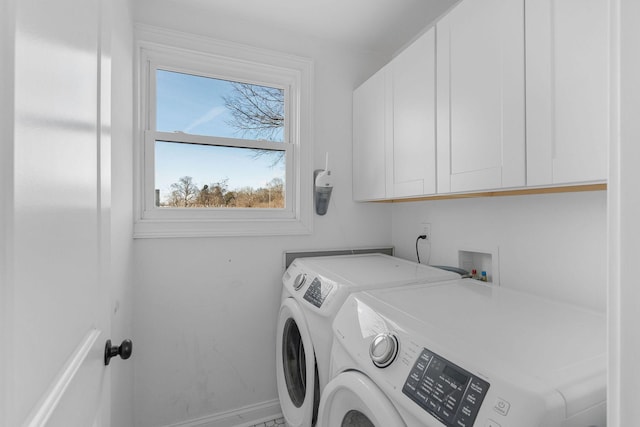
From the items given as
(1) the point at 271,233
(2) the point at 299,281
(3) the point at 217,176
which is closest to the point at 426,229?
(2) the point at 299,281

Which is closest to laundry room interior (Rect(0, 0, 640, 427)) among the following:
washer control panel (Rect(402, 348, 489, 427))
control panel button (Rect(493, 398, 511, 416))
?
washer control panel (Rect(402, 348, 489, 427))

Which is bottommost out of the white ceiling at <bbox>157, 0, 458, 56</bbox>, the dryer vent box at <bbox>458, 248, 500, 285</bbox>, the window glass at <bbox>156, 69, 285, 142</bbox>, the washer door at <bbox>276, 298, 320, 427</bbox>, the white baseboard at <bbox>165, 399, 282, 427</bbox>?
the white baseboard at <bbox>165, 399, 282, 427</bbox>

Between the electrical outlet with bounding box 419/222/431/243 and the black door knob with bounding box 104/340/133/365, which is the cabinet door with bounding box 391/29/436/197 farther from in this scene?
the black door knob with bounding box 104/340/133/365

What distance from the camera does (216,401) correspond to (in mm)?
1850

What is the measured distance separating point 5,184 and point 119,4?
4.08 feet

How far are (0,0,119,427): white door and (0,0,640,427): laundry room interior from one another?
13cm

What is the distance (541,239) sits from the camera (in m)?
1.28

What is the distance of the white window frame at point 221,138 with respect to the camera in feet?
5.68

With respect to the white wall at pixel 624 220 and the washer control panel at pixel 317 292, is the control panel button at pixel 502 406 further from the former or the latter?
the washer control panel at pixel 317 292

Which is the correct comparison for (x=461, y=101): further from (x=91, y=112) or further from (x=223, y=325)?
(x=223, y=325)

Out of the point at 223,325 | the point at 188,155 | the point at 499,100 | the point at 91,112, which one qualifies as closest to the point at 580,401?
the point at 499,100

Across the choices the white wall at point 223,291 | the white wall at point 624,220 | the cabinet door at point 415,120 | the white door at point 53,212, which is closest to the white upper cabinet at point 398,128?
the cabinet door at point 415,120

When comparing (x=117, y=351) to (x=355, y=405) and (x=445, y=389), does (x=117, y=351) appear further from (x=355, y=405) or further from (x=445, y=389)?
(x=445, y=389)

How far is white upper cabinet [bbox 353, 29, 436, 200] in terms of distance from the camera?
1436 millimetres
